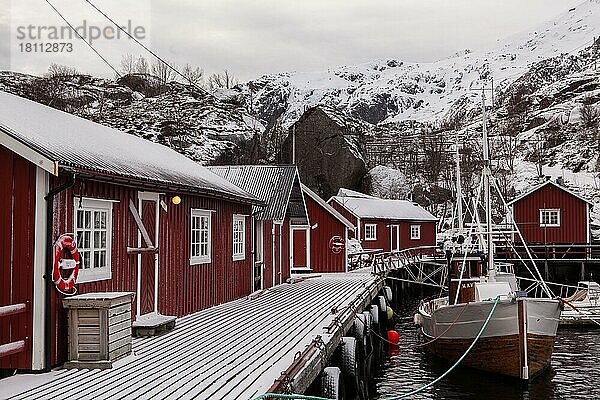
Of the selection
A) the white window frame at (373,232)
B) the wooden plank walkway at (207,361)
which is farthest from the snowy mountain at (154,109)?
the wooden plank walkway at (207,361)

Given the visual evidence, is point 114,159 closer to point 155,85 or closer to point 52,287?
point 52,287

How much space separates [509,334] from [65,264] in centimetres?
1097

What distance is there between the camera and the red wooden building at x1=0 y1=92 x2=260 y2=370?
31.0ft

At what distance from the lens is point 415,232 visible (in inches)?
1950

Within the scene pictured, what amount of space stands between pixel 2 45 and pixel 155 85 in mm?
53806

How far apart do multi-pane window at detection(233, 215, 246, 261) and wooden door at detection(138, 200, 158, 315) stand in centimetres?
563

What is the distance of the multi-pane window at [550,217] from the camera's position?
42.3 meters

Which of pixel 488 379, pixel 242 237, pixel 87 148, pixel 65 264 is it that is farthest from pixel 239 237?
pixel 65 264

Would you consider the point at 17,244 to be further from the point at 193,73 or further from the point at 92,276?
the point at 193,73

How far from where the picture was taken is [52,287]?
970cm

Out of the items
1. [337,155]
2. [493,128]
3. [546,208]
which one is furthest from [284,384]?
[493,128]

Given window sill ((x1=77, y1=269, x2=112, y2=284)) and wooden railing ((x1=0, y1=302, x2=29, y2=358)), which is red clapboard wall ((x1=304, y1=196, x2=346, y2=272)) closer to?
window sill ((x1=77, y1=269, x2=112, y2=284))

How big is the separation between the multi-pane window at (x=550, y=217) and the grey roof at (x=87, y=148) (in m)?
29.1

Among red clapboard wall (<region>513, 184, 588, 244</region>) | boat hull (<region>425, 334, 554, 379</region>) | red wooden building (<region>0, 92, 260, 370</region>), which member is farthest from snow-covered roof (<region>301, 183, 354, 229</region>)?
red wooden building (<region>0, 92, 260, 370</region>)
